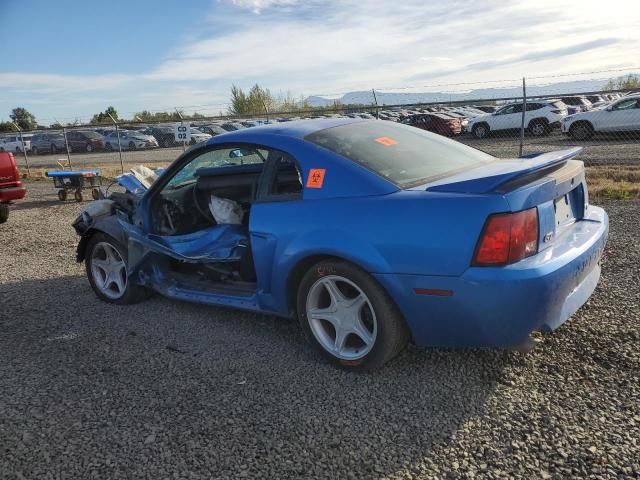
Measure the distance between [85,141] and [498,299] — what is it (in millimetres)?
34661

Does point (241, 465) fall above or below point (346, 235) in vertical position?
below

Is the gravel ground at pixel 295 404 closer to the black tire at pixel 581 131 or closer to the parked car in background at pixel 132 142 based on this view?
the black tire at pixel 581 131

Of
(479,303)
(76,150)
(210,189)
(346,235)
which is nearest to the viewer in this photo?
(479,303)

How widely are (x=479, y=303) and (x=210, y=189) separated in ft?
8.31

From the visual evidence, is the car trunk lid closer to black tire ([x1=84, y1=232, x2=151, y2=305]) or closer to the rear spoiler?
the rear spoiler

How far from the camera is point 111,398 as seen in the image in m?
3.02

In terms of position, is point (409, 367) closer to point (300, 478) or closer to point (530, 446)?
point (530, 446)

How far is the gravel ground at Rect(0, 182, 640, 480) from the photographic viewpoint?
2.35 m

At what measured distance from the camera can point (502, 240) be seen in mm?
2521

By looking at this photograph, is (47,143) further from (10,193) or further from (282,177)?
(282,177)

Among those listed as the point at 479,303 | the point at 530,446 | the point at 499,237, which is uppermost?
the point at 499,237

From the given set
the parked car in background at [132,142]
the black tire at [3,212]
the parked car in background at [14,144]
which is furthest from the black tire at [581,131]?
the parked car in background at [14,144]

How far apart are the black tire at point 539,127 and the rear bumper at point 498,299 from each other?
20512mm

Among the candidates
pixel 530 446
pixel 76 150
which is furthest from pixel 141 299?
pixel 76 150
